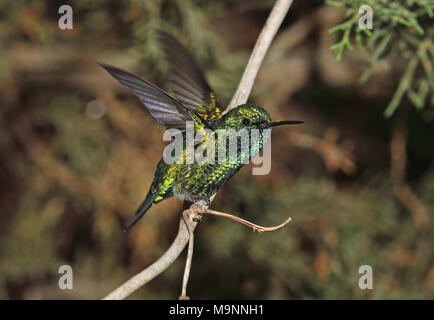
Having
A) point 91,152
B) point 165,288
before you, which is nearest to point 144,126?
point 91,152

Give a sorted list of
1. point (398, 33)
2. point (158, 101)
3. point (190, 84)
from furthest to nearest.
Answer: point (398, 33)
point (190, 84)
point (158, 101)

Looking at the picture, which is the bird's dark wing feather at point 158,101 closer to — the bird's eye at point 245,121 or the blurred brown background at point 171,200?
the bird's eye at point 245,121

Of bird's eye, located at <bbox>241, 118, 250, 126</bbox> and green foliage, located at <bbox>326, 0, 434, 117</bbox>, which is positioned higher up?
green foliage, located at <bbox>326, 0, 434, 117</bbox>

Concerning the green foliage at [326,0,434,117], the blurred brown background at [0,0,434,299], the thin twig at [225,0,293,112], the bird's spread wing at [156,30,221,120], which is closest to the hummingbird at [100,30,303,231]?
the bird's spread wing at [156,30,221,120]

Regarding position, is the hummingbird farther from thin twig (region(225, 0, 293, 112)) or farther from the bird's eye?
thin twig (region(225, 0, 293, 112))

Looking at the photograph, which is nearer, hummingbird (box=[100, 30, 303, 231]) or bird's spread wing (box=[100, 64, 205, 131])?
bird's spread wing (box=[100, 64, 205, 131])

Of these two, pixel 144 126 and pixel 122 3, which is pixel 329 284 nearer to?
pixel 144 126

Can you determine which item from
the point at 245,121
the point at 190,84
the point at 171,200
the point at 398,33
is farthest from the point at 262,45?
the point at 171,200

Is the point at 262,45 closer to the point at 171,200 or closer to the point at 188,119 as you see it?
the point at 188,119
